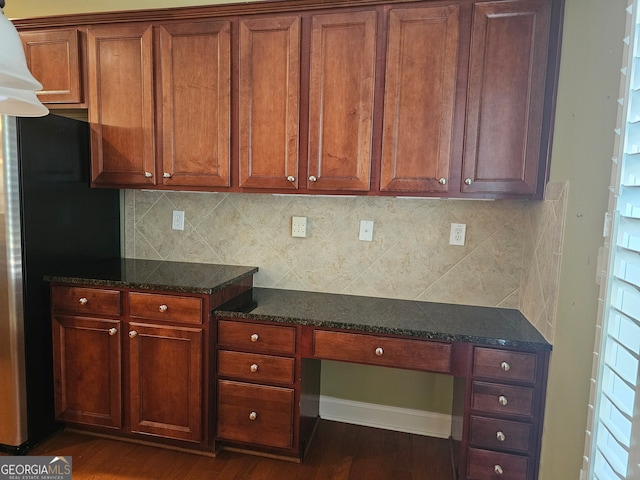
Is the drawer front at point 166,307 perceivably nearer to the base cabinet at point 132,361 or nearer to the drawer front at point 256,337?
the base cabinet at point 132,361

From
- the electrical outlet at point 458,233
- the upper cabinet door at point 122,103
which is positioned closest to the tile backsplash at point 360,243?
the electrical outlet at point 458,233

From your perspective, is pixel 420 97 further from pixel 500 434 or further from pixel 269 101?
pixel 500 434

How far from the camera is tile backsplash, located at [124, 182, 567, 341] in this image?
217 cm

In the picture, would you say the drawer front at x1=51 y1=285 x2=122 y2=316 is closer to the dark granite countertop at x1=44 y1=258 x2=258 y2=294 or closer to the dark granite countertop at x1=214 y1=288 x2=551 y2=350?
the dark granite countertop at x1=44 y1=258 x2=258 y2=294

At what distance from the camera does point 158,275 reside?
2195 millimetres

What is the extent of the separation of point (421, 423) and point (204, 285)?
1494 mm

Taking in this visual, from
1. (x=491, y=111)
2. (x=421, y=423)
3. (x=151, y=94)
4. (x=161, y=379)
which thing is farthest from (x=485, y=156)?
(x=161, y=379)

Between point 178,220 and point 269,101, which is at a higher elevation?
point 269,101

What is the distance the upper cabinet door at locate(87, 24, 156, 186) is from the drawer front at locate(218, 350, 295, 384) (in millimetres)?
1050

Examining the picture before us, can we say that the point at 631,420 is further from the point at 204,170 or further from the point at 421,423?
the point at 204,170

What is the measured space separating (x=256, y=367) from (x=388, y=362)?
63 centimetres

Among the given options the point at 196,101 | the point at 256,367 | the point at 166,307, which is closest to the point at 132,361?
the point at 166,307

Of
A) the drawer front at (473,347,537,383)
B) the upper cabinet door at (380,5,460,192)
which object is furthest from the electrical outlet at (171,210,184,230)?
the drawer front at (473,347,537,383)

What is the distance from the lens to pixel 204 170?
7.05 feet
